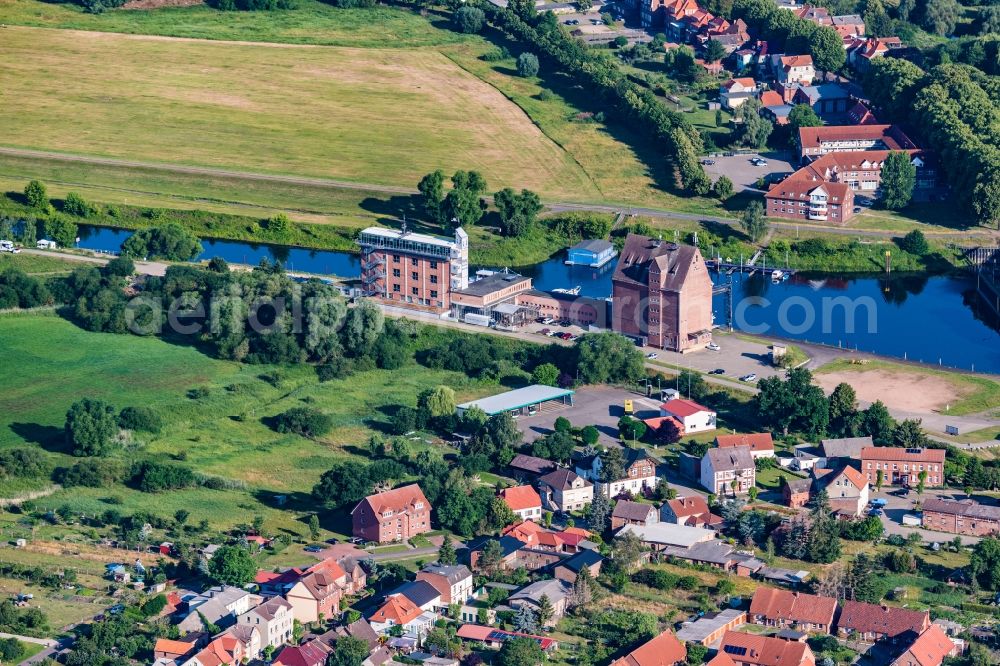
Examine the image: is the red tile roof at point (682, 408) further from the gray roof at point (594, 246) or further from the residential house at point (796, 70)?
the residential house at point (796, 70)

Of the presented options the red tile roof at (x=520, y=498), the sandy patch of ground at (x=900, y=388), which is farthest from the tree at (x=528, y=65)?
the red tile roof at (x=520, y=498)

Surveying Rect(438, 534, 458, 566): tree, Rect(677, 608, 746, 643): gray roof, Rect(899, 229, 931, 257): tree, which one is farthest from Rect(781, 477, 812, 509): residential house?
Rect(899, 229, 931, 257): tree

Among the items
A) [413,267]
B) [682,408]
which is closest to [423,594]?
[682,408]

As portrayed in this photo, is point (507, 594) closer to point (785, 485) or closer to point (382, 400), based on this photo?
point (785, 485)

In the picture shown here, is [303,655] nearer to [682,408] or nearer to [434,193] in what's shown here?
[682,408]

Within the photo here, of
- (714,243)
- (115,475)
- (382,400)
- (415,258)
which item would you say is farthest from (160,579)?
(714,243)

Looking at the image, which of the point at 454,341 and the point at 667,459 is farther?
the point at 454,341

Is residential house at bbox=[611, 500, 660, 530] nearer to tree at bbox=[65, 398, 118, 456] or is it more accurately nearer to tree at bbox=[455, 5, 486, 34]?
tree at bbox=[65, 398, 118, 456]
